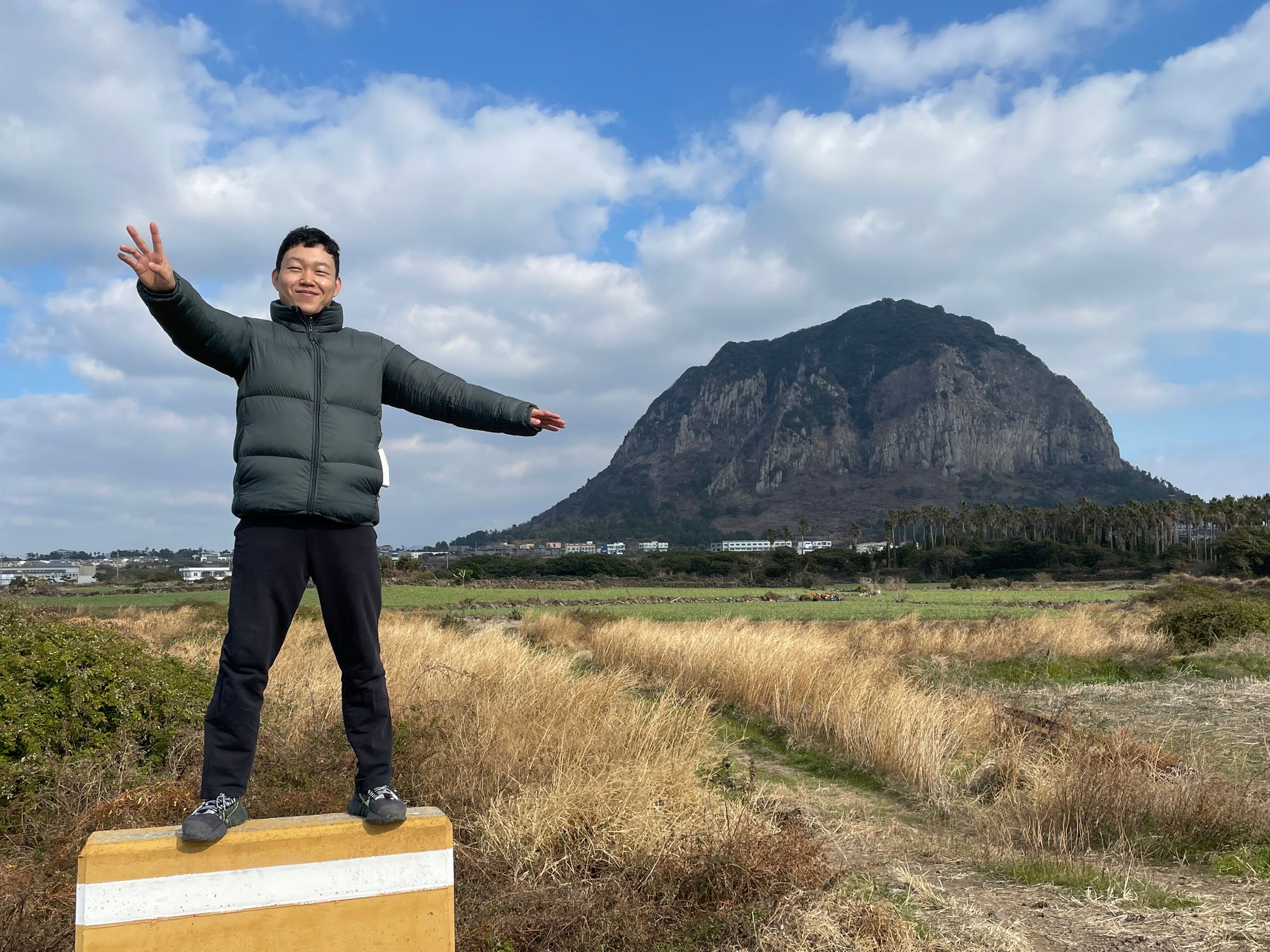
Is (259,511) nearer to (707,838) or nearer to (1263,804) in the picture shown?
(707,838)

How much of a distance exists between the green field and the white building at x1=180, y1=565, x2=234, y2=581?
83.9 feet

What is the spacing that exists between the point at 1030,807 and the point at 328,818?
5205 millimetres

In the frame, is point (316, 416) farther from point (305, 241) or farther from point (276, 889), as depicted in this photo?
point (276, 889)

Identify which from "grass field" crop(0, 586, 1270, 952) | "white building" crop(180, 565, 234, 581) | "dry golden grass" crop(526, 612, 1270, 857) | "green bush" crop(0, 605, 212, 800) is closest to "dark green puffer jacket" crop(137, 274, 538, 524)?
"grass field" crop(0, 586, 1270, 952)

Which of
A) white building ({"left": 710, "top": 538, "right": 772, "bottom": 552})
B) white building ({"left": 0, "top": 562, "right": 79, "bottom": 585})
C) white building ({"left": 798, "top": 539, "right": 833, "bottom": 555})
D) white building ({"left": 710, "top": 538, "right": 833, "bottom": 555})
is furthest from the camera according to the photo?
white building ({"left": 710, "top": 538, "right": 772, "bottom": 552})

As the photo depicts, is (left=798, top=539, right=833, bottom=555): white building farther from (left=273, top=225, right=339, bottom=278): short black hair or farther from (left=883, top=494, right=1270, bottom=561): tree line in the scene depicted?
(left=273, top=225, right=339, bottom=278): short black hair

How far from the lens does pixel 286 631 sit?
317 cm

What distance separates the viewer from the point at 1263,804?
612 cm

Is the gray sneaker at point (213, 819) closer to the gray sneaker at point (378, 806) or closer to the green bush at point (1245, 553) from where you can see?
the gray sneaker at point (378, 806)

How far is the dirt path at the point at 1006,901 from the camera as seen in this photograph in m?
4.12

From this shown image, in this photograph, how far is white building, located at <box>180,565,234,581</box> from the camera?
86062 mm

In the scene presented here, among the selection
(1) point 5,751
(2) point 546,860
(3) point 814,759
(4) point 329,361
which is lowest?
(3) point 814,759

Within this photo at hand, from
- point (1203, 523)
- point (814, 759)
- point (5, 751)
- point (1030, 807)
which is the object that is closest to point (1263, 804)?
point (1030, 807)

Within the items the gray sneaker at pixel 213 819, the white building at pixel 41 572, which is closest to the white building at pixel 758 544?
the white building at pixel 41 572
